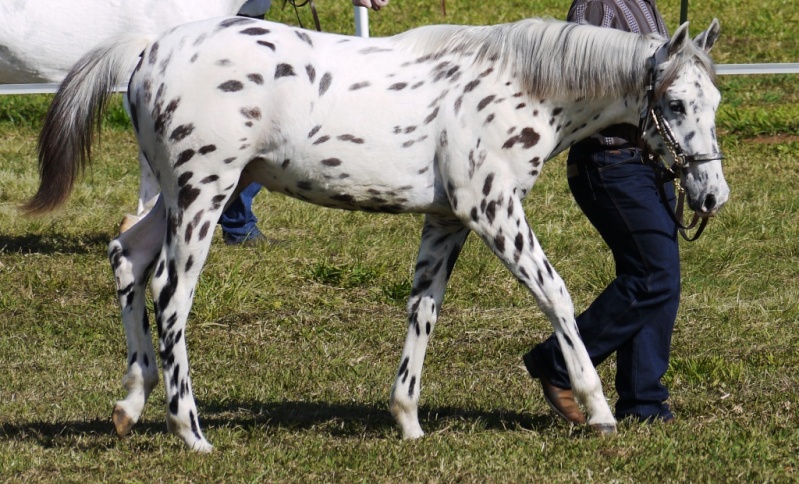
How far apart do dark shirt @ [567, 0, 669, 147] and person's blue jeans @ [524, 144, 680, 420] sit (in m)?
0.06

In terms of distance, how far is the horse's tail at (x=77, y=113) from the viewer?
4.59m

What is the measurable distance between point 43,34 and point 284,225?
7.02 ft

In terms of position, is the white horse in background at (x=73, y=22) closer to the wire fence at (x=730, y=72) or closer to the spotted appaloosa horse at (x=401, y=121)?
the wire fence at (x=730, y=72)

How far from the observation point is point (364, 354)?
20.1ft

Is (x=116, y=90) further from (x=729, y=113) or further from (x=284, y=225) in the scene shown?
(x=729, y=113)

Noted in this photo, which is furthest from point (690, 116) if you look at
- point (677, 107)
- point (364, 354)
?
point (364, 354)

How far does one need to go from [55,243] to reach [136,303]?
381 cm

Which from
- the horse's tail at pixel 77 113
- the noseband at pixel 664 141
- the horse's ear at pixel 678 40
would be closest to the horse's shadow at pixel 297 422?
the horse's tail at pixel 77 113

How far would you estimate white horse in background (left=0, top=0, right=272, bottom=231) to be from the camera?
7465 millimetres

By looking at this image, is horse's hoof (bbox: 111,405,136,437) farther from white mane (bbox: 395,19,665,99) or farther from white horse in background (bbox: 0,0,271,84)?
white horse in background (bbox: 0,0,271,84)

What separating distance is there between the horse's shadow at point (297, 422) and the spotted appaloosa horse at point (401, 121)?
1.58 ft

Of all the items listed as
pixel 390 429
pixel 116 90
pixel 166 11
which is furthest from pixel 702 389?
pixel 166 11

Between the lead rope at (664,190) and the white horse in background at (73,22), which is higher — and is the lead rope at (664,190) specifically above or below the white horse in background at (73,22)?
above

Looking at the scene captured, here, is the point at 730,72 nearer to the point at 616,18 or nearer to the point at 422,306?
the point at 616,18
